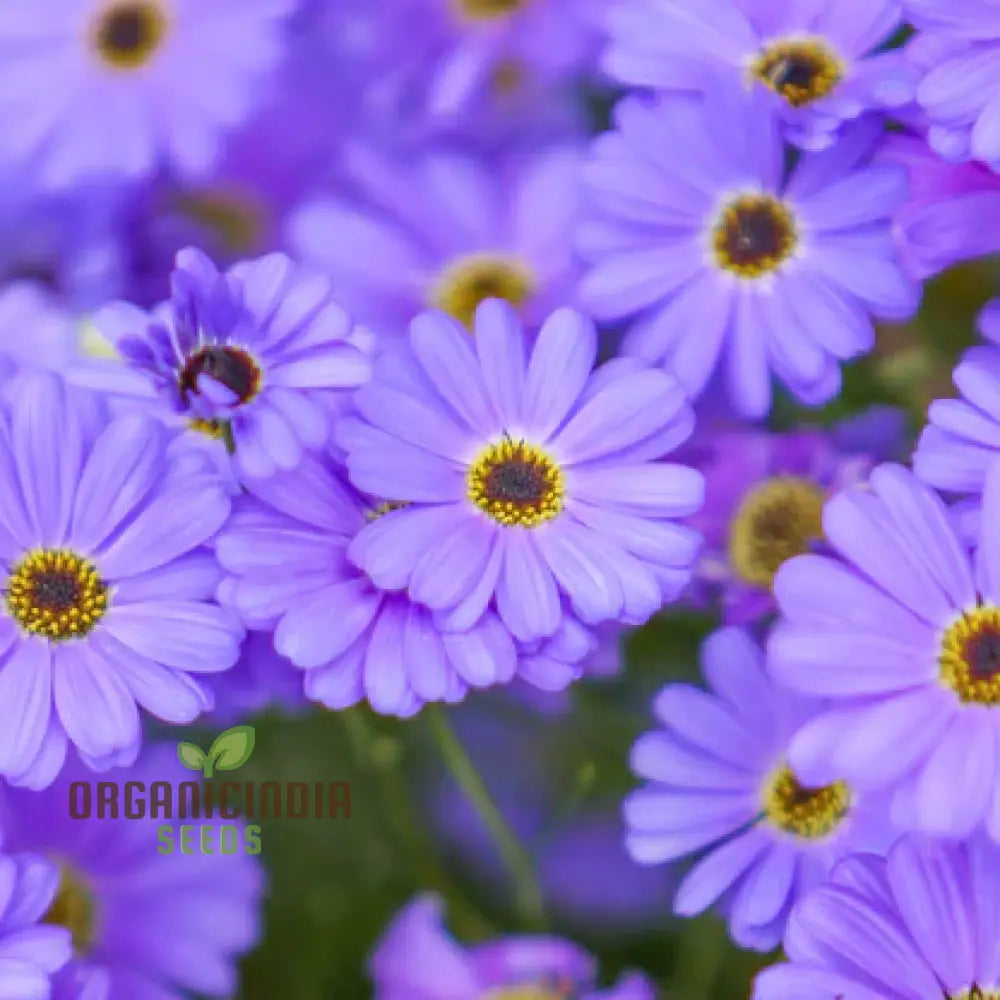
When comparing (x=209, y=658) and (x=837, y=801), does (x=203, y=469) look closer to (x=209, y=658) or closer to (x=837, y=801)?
(x=209, y=658)

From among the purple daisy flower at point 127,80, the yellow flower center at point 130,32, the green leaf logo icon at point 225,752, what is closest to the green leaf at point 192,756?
the green leaf logo icon at point 225,752

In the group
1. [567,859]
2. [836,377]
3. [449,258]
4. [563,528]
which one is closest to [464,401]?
[563,528]

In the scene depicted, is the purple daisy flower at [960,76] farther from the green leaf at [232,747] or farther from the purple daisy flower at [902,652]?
the green leaf at [232,747]

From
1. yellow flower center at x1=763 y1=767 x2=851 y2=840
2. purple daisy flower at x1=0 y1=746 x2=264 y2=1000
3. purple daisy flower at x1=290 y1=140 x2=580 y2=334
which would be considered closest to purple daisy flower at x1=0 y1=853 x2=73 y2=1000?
purple daisy flower at x1=0 y1=746 x2=264 y2=1000

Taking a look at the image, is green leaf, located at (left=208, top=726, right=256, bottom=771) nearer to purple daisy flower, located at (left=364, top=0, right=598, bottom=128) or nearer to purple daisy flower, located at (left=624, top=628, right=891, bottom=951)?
purple daisy flower, located at (left=624, top=628, right=891, bottom=951)

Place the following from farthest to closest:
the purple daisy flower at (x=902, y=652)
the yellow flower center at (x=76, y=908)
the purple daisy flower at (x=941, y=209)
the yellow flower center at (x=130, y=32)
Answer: the yellow flower center at (x=130, y=32)
the yellow flower center at (x=76, y=908)
the purple daisy flower at (x=941, y=209)
the purple daisy flower at (x=902, y=652)

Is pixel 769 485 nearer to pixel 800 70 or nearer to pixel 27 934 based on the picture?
pixel 800 70
